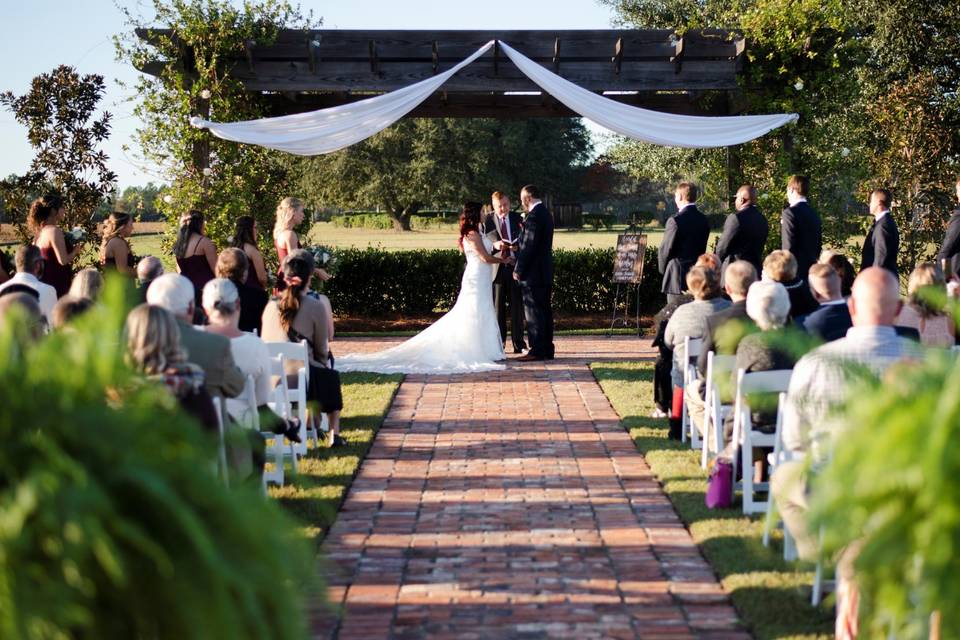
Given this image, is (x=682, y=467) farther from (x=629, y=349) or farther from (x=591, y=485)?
(x=629, y=349)

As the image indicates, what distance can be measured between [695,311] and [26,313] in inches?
227

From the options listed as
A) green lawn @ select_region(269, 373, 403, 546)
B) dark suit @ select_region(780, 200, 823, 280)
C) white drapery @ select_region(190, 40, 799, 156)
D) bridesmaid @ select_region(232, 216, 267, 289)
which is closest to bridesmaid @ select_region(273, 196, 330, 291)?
bridesmaid @ select_region(232, 216, 267, 289)

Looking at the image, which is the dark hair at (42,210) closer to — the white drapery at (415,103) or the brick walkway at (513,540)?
Answer: the white drapery at (415,103)

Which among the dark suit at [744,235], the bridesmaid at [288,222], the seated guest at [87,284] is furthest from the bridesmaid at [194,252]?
the dark suit at [744,235]

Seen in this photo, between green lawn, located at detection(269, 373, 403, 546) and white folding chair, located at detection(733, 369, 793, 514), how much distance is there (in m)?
2.25

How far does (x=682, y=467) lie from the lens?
7.17m

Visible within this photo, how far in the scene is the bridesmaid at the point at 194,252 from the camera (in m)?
9.32

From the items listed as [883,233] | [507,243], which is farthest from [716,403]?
[507,243]

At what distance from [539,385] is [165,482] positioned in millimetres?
9298

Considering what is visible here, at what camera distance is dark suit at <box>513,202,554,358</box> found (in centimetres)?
1212

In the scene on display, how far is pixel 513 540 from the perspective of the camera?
224 inches

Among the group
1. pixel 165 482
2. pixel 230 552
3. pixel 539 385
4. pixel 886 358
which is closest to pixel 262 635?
pixel 230 552

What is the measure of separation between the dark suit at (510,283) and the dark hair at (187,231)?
4.46 metres

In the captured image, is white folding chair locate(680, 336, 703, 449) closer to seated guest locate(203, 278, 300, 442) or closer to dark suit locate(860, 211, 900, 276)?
seated guest locate(203, 278, 300, 442)
